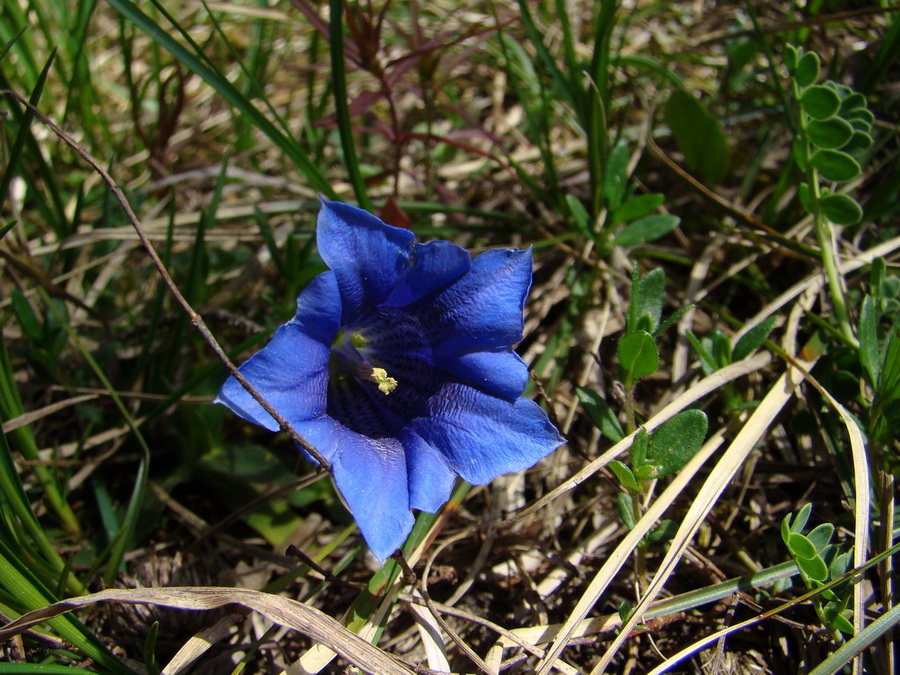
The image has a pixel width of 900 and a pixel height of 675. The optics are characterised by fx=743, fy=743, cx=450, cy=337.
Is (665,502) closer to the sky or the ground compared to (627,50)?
closer to the ground

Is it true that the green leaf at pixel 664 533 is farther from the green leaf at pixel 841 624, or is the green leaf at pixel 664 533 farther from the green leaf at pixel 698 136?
the green leaf at pixel 698 136

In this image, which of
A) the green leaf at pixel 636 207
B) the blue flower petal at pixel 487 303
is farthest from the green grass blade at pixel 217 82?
the green leaf at pixel 636 207

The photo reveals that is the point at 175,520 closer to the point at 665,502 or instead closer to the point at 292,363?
the point at 292,363

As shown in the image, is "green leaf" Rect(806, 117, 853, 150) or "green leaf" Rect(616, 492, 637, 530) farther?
"green leaf" Rect(806, 117, 853, 150)

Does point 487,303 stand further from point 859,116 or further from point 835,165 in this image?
point 859,116

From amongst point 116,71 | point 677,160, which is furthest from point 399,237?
point 116,71

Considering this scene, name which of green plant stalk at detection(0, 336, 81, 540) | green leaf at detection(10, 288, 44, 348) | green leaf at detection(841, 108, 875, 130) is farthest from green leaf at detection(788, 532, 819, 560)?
green leaf at detection(10, 288, 44, 348)

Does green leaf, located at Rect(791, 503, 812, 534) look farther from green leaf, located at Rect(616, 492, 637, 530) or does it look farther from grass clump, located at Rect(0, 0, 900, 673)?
green leaf, located at Rect(616, 492, 637, 530)
